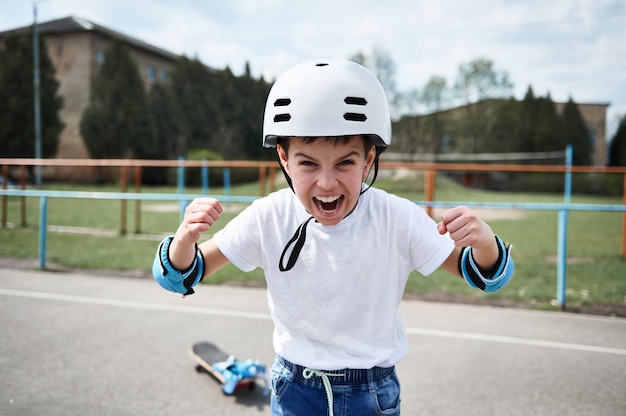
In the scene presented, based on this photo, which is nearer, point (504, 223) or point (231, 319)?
point (231, 319)

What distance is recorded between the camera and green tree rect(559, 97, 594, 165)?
139 feet

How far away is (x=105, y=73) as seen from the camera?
32.3 m

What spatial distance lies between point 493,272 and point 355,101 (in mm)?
676

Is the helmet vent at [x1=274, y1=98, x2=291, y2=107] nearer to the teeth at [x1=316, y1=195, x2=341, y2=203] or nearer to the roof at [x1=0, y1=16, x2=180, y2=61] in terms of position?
the teeth at [x1=316, y1=195, x2=341, y2=203]

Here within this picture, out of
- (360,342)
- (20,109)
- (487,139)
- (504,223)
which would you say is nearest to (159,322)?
(360,342)

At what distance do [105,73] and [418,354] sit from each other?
32686 mm

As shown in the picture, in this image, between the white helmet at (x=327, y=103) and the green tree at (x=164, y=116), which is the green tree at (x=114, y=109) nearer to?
the green tree at (x=164, y=116)

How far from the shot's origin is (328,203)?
1.60m

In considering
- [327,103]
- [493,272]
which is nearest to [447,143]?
[493,272]

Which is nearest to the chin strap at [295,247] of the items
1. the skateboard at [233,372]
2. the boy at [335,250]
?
the boy at [335,250]

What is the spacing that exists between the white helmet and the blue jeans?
73cm

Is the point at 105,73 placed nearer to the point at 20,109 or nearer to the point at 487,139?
the point at 20,109

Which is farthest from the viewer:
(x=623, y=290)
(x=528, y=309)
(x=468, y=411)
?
(x=623, y=290)

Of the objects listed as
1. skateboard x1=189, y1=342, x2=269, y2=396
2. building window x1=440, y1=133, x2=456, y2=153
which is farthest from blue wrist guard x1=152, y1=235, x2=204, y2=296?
building window x1=440, y1=133, x2=456, y2=153
